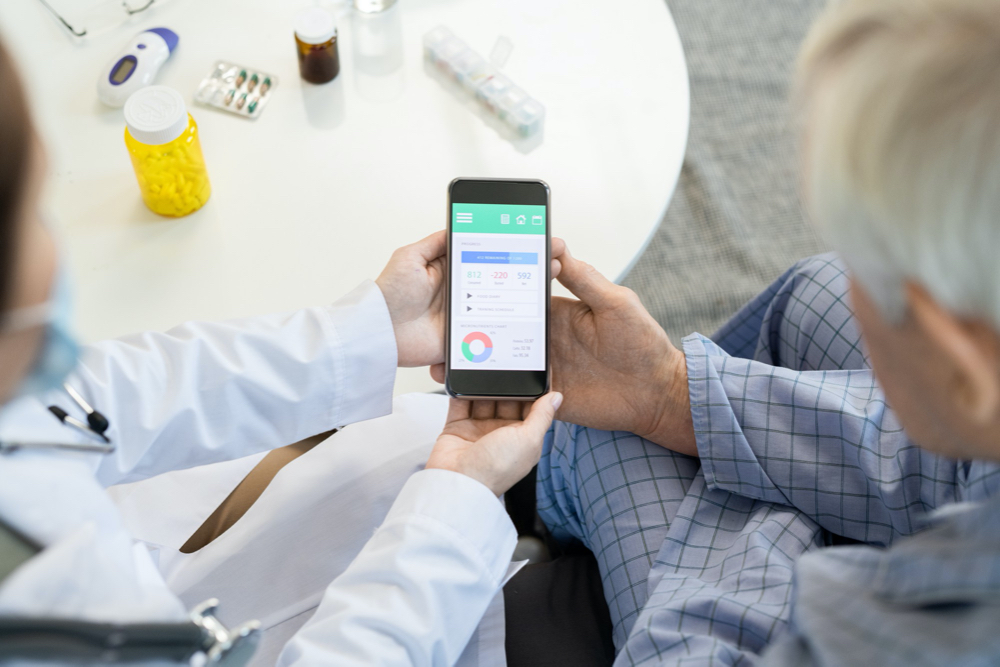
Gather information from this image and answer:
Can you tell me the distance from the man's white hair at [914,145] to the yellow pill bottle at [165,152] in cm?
66

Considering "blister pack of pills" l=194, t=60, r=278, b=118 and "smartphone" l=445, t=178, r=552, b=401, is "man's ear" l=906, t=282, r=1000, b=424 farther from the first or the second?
"blister pack of pills" l=194, t=60, r=278, b=118

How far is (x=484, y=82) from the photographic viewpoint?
3.26 ft

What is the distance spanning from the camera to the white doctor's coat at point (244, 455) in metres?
0.50

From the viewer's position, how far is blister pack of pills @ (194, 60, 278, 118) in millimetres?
969

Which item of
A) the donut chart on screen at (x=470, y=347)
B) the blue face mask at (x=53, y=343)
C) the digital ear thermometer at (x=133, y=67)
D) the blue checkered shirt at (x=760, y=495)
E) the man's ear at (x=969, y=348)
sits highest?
the digital ear thermometer at (x=133, y=67)

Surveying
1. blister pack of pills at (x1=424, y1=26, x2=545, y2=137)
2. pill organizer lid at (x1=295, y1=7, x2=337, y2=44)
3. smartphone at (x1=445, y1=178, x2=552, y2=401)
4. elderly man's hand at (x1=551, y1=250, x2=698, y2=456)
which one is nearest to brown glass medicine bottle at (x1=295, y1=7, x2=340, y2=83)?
pill organizer lid at (x1=295, y1=7, x2=337, y2=44)

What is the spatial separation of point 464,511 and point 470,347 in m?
0.22

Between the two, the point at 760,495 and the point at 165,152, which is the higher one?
the point at 165,152

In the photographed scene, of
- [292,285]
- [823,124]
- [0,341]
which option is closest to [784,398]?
[823,124]

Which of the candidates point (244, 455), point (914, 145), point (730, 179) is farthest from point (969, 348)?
point (730, 179)

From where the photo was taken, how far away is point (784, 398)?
2.57ft

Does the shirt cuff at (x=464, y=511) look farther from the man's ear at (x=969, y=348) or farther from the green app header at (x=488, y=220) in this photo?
the man's ear at (x=969, y=348)

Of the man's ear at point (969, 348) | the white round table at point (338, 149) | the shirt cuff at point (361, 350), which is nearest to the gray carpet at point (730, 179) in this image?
the white round table at point (338, 149)

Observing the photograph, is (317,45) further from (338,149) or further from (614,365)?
(614,365)
